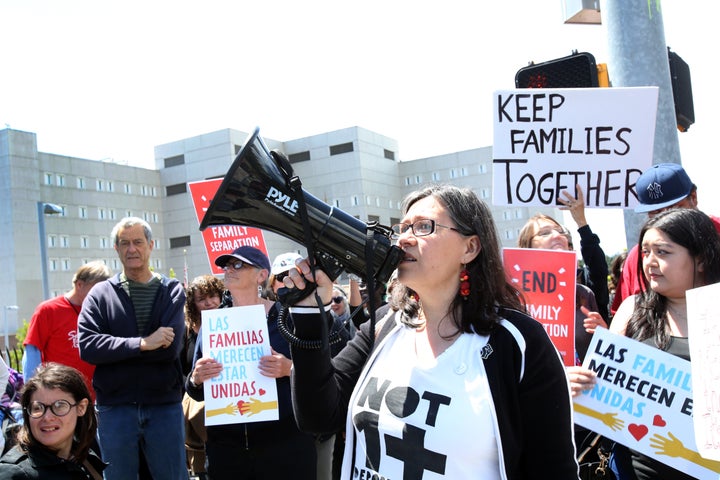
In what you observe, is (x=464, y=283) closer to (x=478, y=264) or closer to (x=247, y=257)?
(x=478, y=264)

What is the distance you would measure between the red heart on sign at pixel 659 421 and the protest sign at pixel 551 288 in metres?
0.76

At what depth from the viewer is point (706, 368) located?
212 cm

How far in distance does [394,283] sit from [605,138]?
2.41 metres

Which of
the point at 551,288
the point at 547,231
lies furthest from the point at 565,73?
the point at 551,288

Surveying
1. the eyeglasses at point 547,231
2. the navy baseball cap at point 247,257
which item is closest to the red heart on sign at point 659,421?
the eyeglasses at point 547,231

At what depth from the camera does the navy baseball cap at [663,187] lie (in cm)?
363

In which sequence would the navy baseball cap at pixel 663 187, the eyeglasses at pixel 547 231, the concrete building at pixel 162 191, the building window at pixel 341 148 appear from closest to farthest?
1. the navy baseball cap at pixel 663 187
2. the eyeglasses at pixel 547 231
3. the concrete building at pixel 162 191
4. the building window at pixel 341 148

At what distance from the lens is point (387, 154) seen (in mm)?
65500

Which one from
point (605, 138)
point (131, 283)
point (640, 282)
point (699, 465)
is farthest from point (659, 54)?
point (131, 283)

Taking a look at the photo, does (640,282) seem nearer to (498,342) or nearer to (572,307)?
(572,307)

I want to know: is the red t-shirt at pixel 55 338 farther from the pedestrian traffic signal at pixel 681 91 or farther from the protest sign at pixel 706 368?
the pedestrian traffic signal at pixel 681 91

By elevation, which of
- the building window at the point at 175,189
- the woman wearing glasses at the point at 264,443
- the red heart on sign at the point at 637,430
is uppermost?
the building window at the point at 175,189

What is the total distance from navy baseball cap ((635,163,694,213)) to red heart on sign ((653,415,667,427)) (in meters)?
1.30

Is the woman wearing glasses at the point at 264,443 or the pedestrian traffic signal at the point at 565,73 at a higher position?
the pedestrian traffic signal at the point at 565,73
